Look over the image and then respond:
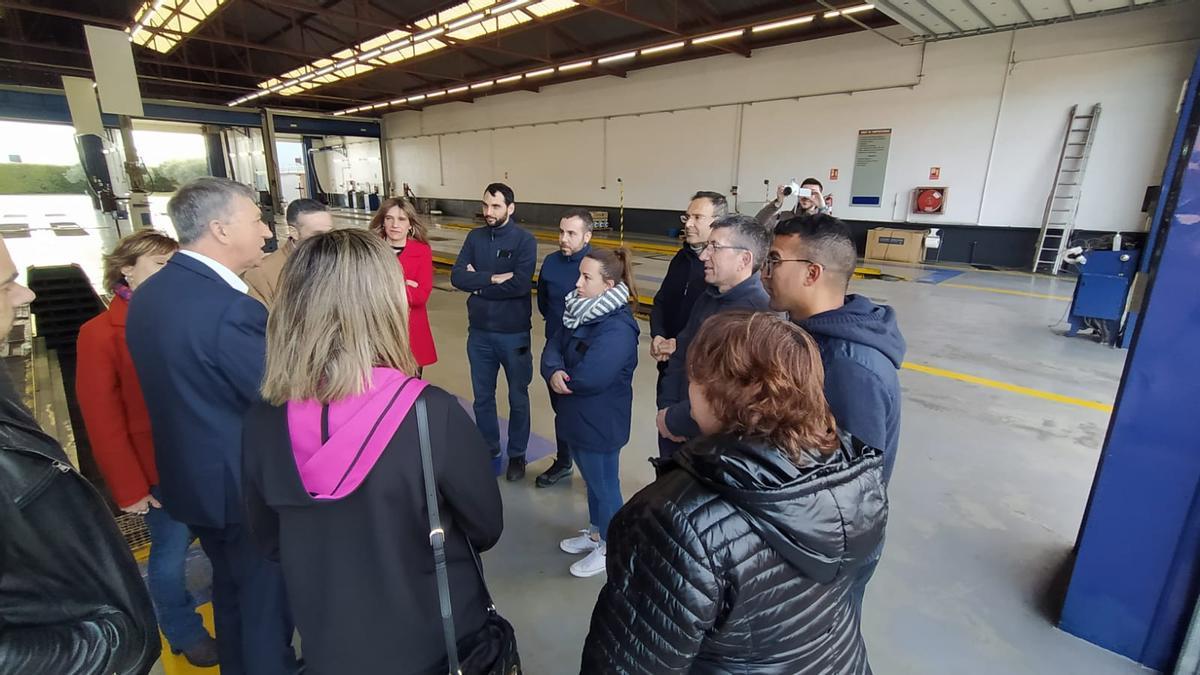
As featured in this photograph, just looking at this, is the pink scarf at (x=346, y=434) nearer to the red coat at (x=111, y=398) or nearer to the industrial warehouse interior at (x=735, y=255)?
the industrial warehouse interior at (x=735, y=255)

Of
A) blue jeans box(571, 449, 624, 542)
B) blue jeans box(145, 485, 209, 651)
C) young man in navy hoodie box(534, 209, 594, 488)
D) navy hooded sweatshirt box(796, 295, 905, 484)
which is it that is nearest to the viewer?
navy hooded sweatshirt box(796, 295, 905, 484)

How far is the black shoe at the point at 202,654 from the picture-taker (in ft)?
6.87

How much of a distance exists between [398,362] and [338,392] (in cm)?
15

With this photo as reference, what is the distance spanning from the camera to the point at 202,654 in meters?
2.10

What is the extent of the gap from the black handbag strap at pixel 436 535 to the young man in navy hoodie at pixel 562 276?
6.31 feet

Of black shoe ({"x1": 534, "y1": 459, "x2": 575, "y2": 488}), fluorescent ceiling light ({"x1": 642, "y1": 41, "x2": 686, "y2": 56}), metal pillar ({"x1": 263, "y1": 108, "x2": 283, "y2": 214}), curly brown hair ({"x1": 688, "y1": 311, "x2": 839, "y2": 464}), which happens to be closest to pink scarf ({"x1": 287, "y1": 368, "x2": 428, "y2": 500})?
curly brown hair ({"x1": 688, "y1": 311, "x2": 839, "y2": 464})

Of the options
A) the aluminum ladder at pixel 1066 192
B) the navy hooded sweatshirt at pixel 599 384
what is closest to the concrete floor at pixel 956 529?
the navy hooded sweatshirt at pixel 599 384

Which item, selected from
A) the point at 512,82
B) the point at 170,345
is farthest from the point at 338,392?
the point at 512,82

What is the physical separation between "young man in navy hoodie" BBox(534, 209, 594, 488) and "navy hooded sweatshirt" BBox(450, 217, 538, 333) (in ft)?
0.41

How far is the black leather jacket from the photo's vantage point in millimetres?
746

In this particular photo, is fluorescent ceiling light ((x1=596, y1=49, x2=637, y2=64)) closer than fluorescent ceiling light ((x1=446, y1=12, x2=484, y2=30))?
No

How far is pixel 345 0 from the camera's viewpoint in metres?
12.9

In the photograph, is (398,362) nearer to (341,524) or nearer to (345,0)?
(341,524)

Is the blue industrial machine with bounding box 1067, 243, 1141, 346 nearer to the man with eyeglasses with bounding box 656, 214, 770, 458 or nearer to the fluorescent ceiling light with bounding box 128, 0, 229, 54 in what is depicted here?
the man with eyeglasses with bounding box 656, 214, 770, 458
